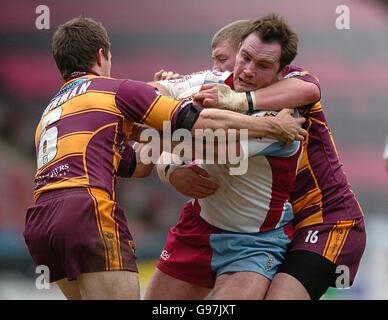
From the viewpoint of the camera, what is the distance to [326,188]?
16.9ft

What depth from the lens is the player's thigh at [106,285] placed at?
4348 millimetres

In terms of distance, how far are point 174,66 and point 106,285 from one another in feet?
24.0

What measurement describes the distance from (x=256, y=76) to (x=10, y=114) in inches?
269

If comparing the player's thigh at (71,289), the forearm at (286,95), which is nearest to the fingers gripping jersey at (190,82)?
the forearm at (286,95)

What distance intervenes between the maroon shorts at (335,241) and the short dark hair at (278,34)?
103 cm

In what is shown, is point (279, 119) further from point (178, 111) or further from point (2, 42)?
point (2, 42)

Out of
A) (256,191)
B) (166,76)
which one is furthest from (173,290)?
(166,76)

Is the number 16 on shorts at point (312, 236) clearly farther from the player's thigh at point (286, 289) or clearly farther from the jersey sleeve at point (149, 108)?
the jersey sleeve at point (149, 108)

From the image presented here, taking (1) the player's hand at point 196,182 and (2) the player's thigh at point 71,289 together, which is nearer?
(2) the player's thigh at point 71,289

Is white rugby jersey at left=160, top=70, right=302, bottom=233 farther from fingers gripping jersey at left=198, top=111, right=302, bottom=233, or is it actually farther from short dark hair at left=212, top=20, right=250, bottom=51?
short dark hair at left=212, top=20, right=250, bottom=51

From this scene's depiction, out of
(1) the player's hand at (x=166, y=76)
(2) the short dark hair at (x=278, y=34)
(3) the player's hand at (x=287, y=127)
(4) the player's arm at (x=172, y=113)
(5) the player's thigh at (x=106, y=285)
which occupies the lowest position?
(5) the player's thigh at (x=106, y=285)

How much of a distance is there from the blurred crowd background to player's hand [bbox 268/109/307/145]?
19.0ft

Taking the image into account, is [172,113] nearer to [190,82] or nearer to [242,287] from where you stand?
[190,82]
